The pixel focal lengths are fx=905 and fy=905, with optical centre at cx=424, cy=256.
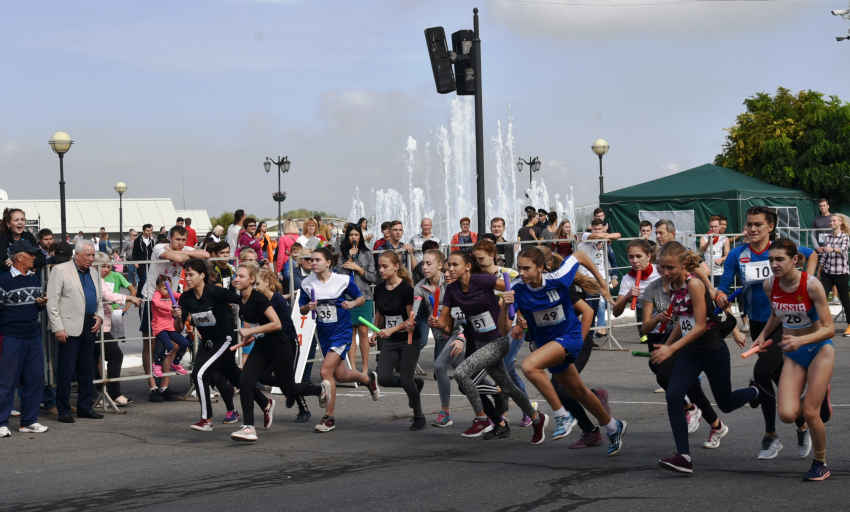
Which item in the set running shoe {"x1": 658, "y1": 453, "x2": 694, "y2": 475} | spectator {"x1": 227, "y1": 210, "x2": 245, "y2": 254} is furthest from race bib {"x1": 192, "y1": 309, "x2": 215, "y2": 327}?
spectator {"x1": 227, "y1": 210, "x2": 245, "y2": 254}

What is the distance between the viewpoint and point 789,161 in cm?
2958

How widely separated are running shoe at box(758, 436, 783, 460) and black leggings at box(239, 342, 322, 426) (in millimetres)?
4065

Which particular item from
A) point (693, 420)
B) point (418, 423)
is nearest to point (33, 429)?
point (418, 423)

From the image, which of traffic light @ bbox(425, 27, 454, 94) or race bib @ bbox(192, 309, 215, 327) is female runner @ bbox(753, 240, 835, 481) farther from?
traffic light @ bbox(425, 27, 454, 94)

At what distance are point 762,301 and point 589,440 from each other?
1750mm

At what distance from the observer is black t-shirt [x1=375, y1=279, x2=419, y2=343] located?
8.59m

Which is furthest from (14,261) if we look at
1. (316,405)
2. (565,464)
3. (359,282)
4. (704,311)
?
(704,311)

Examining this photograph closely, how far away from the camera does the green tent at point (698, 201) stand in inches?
891

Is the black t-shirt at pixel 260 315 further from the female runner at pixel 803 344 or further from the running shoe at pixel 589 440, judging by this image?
the female runner at pixel 803 344

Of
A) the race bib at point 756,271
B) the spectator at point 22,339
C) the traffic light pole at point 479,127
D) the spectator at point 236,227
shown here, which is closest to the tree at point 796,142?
the traffic light pole at point 479,127

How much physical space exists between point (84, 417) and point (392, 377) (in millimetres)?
3530

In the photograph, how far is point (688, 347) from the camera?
624 cm

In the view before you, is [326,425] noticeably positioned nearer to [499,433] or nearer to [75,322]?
[499,433]

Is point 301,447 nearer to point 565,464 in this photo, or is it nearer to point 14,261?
point 565,464
